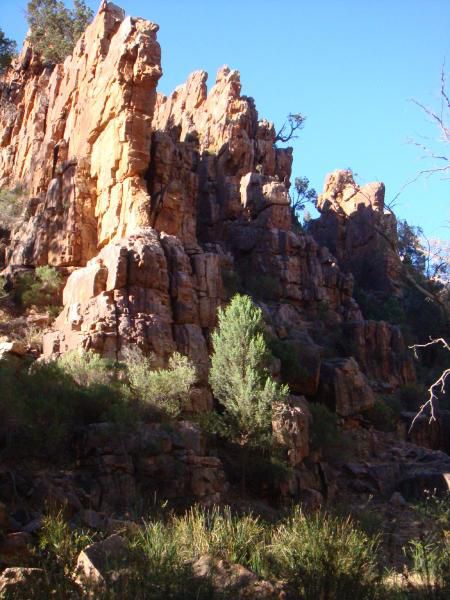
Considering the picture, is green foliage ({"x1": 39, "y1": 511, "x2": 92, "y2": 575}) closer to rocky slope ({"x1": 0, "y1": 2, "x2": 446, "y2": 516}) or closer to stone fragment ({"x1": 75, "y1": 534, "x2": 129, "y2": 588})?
stone fragment ({"x1": 75, "y1": 534, "x2": 129, "y2": 588})

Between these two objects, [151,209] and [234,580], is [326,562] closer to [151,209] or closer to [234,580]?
[234,580]

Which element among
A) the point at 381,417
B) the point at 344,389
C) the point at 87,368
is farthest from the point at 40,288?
the point at 381,417

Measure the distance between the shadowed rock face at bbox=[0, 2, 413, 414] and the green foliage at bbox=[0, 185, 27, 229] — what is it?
820 millimetres

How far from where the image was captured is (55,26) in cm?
4562

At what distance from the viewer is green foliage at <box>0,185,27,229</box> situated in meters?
31.3

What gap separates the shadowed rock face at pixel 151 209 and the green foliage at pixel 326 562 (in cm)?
1138

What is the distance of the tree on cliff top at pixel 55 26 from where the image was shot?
4234cm

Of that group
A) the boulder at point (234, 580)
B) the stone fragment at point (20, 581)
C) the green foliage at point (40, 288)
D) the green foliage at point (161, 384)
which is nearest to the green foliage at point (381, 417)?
the green foliage at point (161, 384)

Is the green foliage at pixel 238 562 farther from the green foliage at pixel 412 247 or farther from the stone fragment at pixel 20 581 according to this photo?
the green foliage at pixel 412 247

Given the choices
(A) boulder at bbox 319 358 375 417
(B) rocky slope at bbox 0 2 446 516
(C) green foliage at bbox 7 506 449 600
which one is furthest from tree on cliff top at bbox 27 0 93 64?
(C) green foliage at bbox 7 506 449 600

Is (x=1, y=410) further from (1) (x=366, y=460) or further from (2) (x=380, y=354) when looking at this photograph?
(2) (x=380, y=354)

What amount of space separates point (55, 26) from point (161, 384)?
34365 mm

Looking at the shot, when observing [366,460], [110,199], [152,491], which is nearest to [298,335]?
[366,460]

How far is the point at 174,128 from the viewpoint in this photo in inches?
1708
